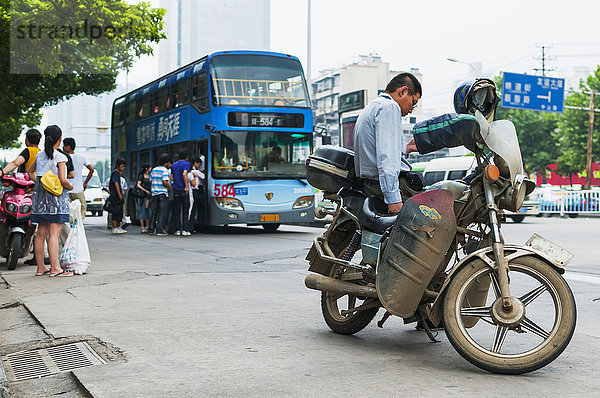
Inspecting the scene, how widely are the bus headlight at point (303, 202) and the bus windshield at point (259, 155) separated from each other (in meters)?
0.58

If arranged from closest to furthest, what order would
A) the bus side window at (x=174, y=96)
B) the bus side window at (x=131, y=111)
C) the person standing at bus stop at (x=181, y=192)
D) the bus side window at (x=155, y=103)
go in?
1. the person standing at bus stop at (x=181, y=192)
2. the bus side window at (x=174, y=96)
3. the bus side window at (x=155, y=103)
4. the bus side window at (x=131, y=111)

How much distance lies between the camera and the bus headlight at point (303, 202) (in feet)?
55.9

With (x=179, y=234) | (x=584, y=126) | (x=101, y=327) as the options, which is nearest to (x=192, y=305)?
(x=101, y=327)

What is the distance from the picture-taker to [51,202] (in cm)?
841

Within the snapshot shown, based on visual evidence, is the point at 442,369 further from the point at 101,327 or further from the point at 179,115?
the point at 179,115

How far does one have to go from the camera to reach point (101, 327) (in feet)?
17.5

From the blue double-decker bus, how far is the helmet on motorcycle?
39.9 ft

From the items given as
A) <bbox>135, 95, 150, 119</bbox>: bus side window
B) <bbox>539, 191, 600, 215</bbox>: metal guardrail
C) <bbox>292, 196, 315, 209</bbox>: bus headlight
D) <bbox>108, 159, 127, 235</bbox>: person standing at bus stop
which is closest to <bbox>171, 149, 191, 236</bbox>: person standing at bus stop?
<bbox>108, 159, 127, 235</bbox>: person standing at bus stop

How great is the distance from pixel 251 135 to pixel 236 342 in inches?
471

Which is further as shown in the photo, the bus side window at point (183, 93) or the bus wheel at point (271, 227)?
the bus wheel at point (271, 227)

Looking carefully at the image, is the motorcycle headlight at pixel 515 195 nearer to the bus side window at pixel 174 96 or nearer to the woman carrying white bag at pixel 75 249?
the woman carrying white bag at pixel 75 249

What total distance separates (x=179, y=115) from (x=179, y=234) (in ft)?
10.8

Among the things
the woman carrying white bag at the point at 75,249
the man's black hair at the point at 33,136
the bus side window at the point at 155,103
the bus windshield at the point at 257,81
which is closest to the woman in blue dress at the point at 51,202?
the woman carrying white bag at the point at 75,249

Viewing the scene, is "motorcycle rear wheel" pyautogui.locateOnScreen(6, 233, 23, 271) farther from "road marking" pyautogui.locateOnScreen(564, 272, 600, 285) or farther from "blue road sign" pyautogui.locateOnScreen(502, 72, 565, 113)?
"blue road sign" pyautogui.locateOnScreen(502, 72, 565, 113)
